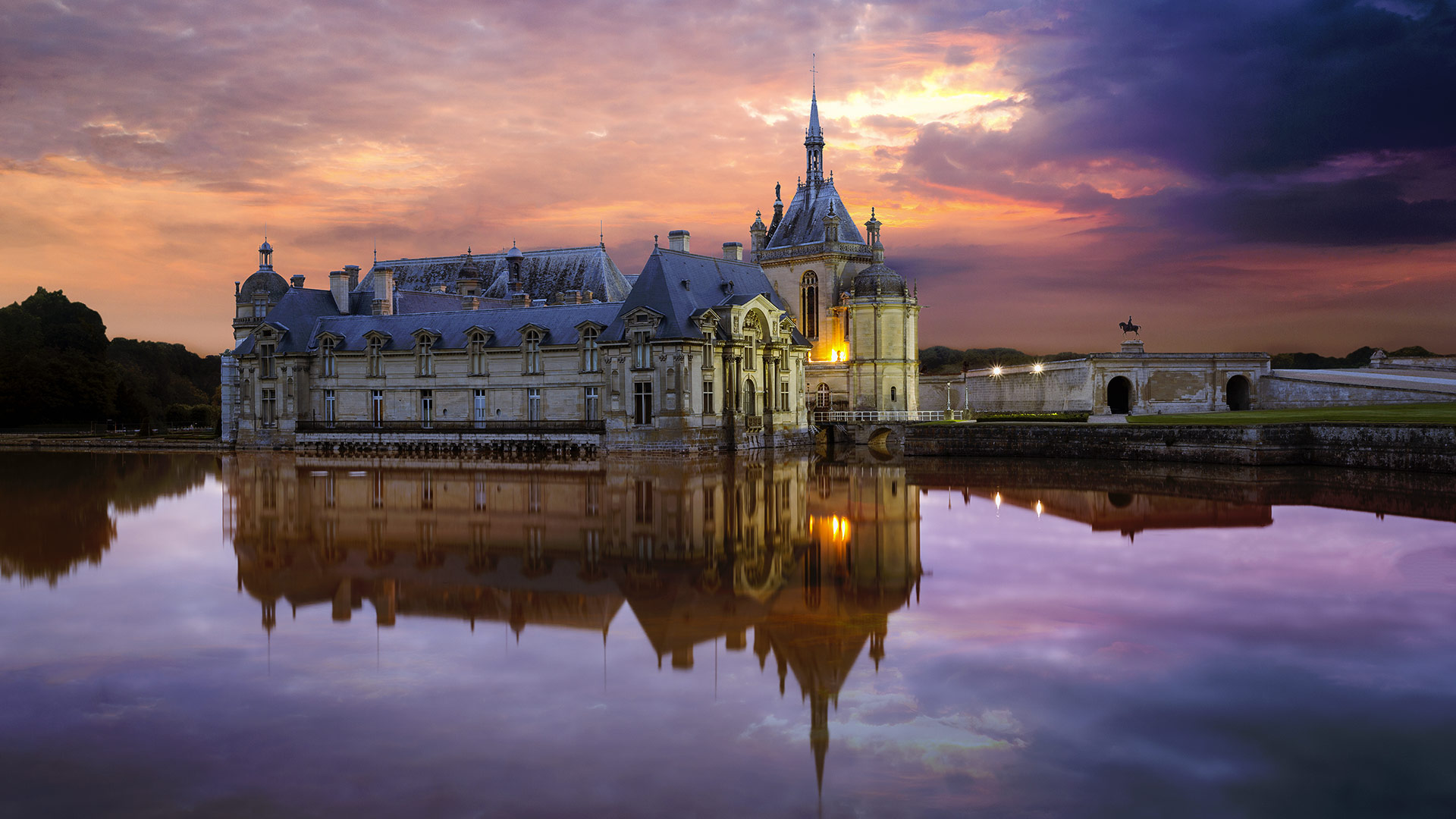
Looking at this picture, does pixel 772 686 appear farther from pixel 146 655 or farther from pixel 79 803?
pixel 146 655

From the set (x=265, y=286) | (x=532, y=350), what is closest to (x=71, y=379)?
(x=265, y=286)

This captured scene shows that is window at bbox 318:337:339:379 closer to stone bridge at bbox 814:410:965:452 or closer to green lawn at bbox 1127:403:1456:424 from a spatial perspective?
stone bridge at bbox 814:410:965:452

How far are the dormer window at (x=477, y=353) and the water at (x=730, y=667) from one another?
26521 mm

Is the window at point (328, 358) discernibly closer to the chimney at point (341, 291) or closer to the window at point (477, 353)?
the chimney at point (341, 291)

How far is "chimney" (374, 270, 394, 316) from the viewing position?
173 feet

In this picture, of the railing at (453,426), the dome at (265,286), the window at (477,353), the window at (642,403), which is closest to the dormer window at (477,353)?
the window at (477,353)

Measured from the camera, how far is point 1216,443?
3441 cm

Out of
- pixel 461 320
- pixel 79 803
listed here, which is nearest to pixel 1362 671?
pixel 79 803

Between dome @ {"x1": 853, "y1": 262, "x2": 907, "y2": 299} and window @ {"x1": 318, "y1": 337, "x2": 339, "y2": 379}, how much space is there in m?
25.5

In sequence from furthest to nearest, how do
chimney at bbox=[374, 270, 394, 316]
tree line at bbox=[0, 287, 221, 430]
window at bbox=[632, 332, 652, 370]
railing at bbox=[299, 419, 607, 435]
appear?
tree line at bbox=[0, 287, 221, 430] → chimney at bbox=[374, 270, 394, 316] → railing at bbox=[299, 419, 607, 435] → window at bbox=[632, 332, 652, 370]

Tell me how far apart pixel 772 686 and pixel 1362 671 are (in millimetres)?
5519

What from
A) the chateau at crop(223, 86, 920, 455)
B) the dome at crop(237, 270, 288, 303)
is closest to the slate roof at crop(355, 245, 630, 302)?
the chateau at crop(223, 86, 920, 455)

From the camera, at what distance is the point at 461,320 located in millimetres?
48781

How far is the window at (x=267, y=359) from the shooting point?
50.9 metres
